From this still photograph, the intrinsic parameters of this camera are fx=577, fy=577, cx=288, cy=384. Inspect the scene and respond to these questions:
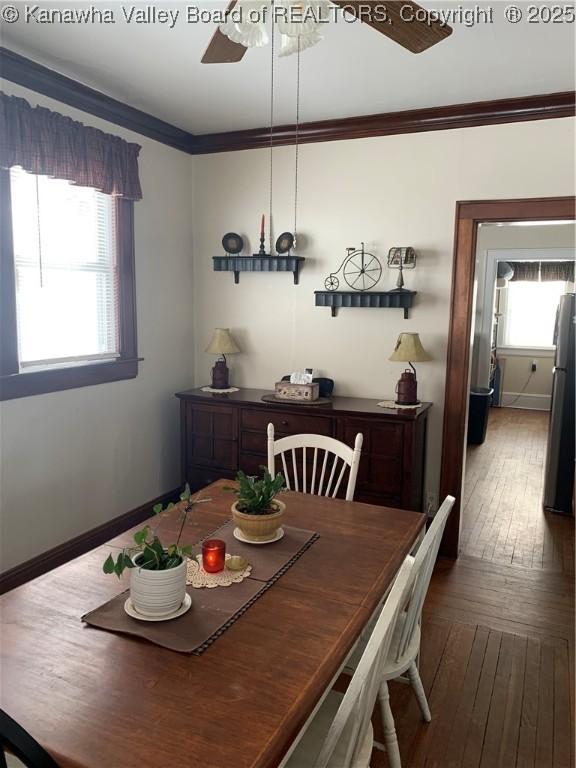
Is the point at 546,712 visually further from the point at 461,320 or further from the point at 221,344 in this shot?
the point at 221,344

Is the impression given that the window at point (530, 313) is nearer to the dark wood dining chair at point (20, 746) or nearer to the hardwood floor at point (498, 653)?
the hardwood floor at point (498, 653)

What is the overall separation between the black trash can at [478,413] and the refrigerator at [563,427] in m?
1.80

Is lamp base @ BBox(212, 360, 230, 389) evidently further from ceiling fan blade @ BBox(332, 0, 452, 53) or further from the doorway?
ceiling fan blade @ BBox(332, 0, 452, 53)

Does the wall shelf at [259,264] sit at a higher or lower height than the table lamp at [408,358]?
higher

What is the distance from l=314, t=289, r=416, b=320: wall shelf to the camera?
138 inches

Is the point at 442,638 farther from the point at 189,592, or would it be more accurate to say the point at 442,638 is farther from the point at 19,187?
the point at 19,187

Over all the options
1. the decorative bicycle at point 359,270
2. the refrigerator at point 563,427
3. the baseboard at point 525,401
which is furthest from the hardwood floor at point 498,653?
the baseboard at point 525,401

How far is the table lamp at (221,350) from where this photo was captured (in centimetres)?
390

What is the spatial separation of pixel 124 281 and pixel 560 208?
2.56m

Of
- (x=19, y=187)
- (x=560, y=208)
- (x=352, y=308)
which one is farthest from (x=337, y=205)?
(x=19, y=187)

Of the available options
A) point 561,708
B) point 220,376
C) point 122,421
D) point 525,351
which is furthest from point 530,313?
point 561,708

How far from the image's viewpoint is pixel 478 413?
6453 millimetres

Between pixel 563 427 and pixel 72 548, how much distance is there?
3.58 m

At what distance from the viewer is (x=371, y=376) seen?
148 inches
